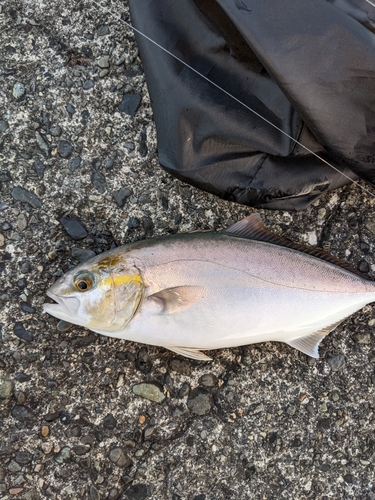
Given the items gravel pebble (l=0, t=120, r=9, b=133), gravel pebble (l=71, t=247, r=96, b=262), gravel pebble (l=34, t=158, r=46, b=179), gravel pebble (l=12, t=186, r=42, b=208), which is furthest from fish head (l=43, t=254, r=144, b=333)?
gravel pebble (l=0, t=120, r=9, b=133)

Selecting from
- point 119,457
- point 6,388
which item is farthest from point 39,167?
point 119,457

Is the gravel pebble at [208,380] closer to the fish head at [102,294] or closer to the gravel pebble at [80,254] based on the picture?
the fish head at [102,294]

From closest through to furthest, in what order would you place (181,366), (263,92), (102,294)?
(102,294), (263,92), (181,366)

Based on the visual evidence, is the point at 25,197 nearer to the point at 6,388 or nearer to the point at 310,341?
the point at 6,388

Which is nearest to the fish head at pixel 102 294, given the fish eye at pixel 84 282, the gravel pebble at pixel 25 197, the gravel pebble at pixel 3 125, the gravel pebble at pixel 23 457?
the fish eye at pixel 84 282

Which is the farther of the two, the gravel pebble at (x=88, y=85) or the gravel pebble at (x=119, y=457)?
the gravel pebble at (x=88, y=85)

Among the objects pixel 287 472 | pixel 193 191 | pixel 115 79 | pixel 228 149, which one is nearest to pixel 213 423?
pixel 287 472

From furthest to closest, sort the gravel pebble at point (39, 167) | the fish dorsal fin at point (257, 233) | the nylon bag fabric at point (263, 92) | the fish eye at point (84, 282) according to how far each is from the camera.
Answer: the gravel pebble at point (39, 167)
the fish dorsal fin at point (257, 233)
the fish eye at point (84, 282)
the nylon bag fabric at point (263, 92)
